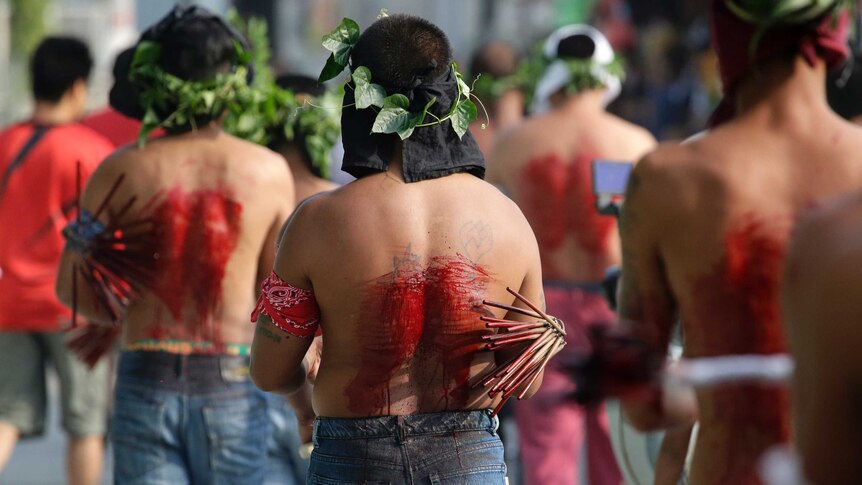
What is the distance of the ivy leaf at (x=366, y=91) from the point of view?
3.19m

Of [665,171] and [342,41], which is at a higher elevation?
[342,41]

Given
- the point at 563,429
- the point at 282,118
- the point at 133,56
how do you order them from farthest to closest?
the point at 563,429 < the point at 282,118 < the point at 133,56

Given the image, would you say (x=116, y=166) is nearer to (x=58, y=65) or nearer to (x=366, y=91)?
(x=366, y=91)

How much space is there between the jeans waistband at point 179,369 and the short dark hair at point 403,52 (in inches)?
57.7

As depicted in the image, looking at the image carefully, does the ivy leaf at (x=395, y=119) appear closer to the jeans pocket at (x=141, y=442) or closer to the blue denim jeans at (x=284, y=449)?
the jeans pocket at (x=141, y=442)

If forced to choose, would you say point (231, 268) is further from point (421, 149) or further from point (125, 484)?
point (421, 149)

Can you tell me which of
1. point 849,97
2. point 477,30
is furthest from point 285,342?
point 477,30

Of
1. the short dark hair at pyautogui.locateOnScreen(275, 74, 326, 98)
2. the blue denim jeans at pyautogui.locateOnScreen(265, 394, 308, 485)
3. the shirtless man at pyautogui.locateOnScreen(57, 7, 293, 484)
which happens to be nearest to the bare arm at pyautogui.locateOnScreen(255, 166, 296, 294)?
the shirtless man at pyautogui.locateOnScreen(57, 7, 293, 484)

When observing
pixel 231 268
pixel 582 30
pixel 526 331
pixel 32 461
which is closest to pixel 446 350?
pixel 526 331

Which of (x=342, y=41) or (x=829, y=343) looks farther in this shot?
(x=342, y=41)

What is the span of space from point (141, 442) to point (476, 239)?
1.63 metres

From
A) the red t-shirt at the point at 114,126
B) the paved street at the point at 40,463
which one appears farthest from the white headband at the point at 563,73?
the paved street at the point at 40,463

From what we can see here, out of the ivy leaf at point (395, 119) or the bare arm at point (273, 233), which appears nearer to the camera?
the ivy leaf at point (395, 119)

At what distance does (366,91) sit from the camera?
3209 millimetres
